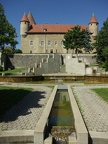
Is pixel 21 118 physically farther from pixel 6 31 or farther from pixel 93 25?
pixel 93 25

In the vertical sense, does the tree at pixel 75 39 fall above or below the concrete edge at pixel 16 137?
above

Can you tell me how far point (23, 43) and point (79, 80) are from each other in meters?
42.9

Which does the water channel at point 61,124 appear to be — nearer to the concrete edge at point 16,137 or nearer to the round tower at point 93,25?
the concrete edge at point 16,137

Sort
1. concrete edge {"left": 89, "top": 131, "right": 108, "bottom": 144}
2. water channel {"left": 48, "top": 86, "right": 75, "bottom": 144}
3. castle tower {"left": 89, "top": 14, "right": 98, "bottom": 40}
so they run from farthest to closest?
castle tower {"left": 89, "top": 14, "right": 98, "bottom": 40} → water channel {"left": 48, "top": 86, "right": 75, "bottom": 144} → concrete edge {"left": 89, "top": 131, "right": 108, "bottom": 144}

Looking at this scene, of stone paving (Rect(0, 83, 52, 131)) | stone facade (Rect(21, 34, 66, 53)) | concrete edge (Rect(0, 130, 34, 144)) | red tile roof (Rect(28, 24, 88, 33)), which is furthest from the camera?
red tile roof (Rect(28, 24, 88, 33))

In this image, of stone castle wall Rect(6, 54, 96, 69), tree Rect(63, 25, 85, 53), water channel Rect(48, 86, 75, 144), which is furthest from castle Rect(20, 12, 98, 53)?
water channel Rect(48, 86, 75, 144)

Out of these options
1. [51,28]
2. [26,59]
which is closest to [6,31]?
[26,59]

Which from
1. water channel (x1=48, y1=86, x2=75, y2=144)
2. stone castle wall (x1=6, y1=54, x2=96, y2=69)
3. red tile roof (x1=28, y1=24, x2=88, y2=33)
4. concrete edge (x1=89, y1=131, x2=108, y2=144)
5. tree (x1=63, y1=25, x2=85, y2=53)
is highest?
red tile roof (x1=28, y1=24, x2=88, y2=33)

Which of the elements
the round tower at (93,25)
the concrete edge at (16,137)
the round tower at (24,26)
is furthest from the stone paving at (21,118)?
the round tower at (93,25)

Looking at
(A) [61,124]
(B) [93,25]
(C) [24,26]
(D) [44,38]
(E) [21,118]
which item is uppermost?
(B) [93,25]

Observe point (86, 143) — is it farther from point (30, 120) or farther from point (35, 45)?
point (35, 45)

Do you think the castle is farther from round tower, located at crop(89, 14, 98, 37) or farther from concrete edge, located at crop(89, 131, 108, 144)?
concrete edge, located at crop(89, 131, 108, 144)

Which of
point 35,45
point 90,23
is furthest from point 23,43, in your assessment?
point 90,23

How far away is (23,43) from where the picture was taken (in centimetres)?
6272
